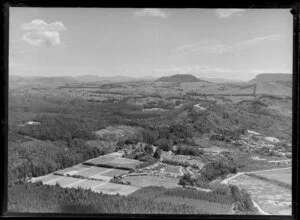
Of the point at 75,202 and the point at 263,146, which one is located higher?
the point at 263,146

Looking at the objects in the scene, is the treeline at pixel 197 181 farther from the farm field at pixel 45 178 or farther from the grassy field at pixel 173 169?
the farm field at pixel 45 178

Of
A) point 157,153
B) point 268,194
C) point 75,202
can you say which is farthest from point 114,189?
point 268,194

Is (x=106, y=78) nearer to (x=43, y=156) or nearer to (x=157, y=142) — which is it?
(x=157, y=142)

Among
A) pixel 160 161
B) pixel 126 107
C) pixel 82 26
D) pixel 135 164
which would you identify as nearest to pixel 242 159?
pixel 160 161

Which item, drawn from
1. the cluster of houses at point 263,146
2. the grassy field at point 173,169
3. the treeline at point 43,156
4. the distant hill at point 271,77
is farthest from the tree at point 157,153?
the distant hill at point 271,77

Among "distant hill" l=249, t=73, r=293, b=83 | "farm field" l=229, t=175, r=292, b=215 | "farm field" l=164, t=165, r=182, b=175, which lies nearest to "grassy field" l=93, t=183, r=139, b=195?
"farm field" l=164, t=165, r=182, b=175

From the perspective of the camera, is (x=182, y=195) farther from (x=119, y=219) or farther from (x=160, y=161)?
(x=119, y=219)
